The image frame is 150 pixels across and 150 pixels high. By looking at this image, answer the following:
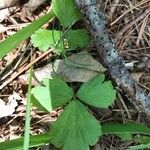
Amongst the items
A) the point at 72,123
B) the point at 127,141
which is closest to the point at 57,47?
the point at 72,123

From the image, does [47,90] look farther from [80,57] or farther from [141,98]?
[141,98]

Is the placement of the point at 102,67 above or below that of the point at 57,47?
below

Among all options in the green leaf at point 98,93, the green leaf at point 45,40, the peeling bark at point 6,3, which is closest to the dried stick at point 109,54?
the green leaf at point 98,93

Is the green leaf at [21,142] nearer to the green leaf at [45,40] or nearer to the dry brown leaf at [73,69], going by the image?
the dry brown leaf at [73,69]

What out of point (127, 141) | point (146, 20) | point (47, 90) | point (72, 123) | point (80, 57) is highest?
point (146, 20)

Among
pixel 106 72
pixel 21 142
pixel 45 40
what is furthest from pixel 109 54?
pixel 21 142

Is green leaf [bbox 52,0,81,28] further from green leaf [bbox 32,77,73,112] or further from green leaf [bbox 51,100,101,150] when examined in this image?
green leaf [bbox 51,100,101,150]

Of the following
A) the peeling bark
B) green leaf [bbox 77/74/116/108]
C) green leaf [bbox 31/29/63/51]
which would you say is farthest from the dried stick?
the peeling bark
